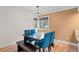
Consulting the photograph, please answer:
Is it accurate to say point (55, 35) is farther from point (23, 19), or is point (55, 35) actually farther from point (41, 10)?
point (23, 19)

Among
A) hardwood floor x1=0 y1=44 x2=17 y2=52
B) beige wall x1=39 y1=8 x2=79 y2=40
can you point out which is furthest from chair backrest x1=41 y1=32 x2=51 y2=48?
hardwood floor x1=0 y1=44 x2=17 y2=52

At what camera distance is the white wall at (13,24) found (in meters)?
1.14

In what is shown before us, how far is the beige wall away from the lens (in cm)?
124

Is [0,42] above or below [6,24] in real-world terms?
below

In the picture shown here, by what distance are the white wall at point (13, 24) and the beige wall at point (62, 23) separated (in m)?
0.35

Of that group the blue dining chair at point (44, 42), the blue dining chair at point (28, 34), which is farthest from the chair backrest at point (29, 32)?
the blue dining chair at point (44, 42)

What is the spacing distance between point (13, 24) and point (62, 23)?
0.76 metres

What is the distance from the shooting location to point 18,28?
1205mm

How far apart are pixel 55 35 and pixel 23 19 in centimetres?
54

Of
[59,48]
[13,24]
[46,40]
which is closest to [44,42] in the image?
[46,40]
